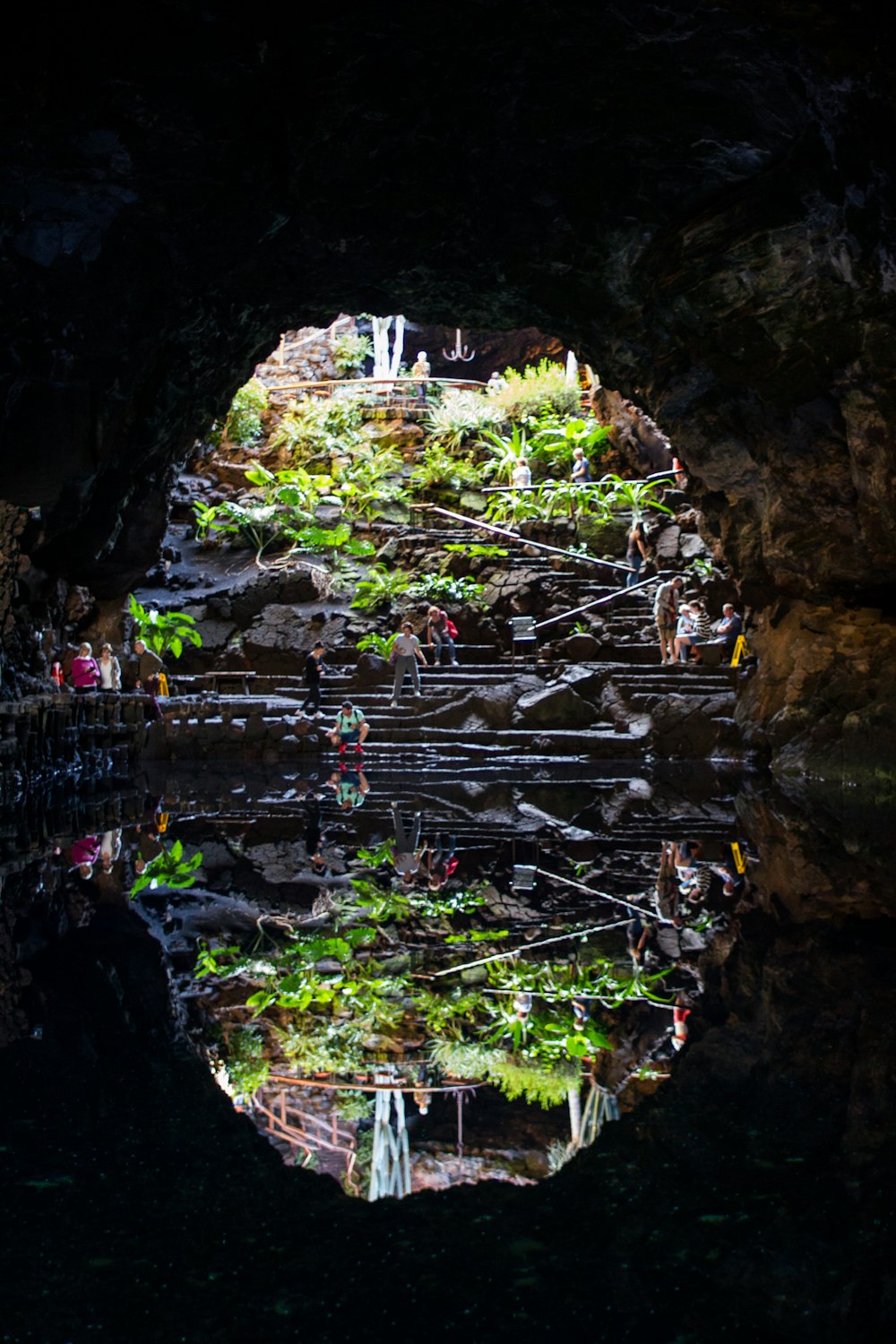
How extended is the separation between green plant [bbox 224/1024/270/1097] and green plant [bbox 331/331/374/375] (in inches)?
1307

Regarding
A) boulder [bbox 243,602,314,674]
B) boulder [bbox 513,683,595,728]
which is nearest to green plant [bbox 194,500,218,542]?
A: boulder [bbox 243,602,314,674]

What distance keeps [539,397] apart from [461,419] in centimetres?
244

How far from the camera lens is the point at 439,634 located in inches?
770

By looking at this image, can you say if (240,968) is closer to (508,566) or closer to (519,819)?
(519,819)

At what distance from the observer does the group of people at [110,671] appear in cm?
1480

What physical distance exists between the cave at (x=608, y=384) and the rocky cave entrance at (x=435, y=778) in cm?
19

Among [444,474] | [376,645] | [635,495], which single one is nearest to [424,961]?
[376,645]

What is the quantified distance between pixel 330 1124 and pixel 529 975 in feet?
4.65

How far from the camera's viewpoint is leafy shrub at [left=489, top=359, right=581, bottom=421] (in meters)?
29.6

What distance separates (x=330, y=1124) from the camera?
2242 millimetres

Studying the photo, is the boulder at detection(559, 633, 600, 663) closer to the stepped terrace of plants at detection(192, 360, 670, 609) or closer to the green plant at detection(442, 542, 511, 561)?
the stepped terrace of plants at detection(192, 360, 670, 609)

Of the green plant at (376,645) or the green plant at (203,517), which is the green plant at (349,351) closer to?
the green plant at (203,517)

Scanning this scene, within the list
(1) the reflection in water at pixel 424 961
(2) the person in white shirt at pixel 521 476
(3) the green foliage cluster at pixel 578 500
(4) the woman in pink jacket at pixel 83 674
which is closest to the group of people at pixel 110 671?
(4) the woman in pink jacket at pixel 83 674

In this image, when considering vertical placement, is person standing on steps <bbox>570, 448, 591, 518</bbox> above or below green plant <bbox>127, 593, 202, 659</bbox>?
above
